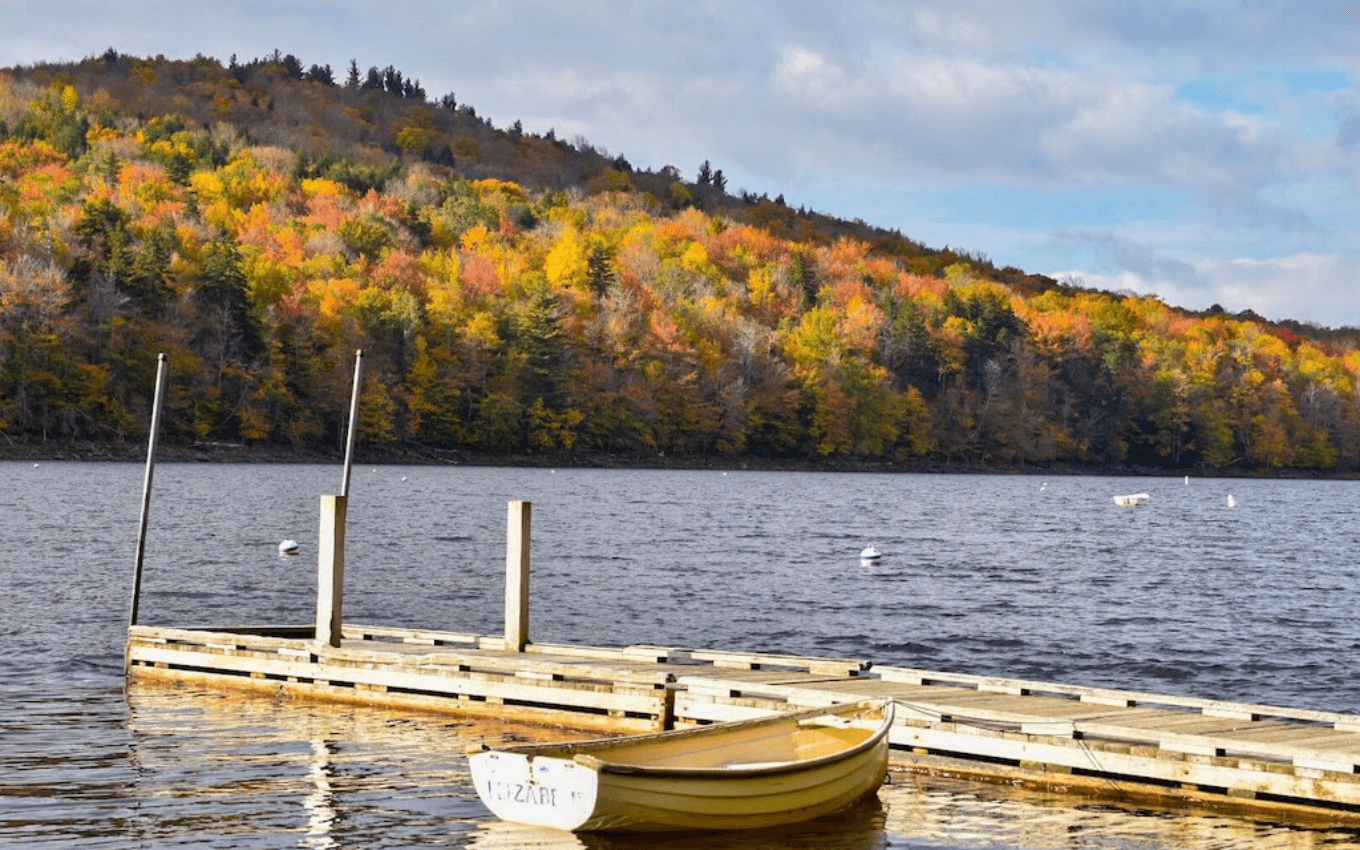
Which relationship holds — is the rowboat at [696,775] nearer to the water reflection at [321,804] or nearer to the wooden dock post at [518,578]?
the water reflection at [321,804]

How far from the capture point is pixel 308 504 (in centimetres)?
7819

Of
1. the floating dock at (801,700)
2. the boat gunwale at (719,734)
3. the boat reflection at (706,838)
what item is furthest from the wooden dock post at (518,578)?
the boat reflection at (706,838)

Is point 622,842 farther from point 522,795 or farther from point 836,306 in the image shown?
point 836,306

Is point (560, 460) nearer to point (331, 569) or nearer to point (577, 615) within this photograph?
point (577, 615)

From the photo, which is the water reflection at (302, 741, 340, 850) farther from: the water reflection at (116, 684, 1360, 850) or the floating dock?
the floating dock

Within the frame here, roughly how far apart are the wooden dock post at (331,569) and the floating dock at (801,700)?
1.3 inches

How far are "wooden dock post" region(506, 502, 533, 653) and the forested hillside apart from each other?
95.3 m

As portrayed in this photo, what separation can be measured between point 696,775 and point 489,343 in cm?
12630

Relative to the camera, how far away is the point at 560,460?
466ft

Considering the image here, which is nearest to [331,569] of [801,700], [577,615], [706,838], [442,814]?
[442,814]

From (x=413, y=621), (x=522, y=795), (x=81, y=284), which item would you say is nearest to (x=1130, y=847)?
(x=522, y=795)

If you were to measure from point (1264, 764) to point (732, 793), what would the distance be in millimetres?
5377

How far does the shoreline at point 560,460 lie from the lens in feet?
369

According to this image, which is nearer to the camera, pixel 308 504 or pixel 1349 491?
pixel 308 504
